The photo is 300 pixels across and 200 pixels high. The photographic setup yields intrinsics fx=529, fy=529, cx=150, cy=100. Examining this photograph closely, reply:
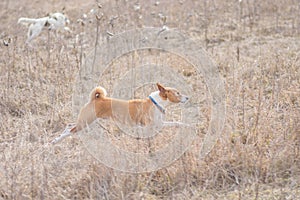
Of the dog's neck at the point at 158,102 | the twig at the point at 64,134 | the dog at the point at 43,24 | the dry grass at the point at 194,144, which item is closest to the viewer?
the dry grass at the point at 194,144

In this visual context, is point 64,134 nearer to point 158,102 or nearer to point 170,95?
point 158,102

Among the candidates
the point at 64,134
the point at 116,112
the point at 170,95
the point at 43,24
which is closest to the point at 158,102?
the point at 170,95

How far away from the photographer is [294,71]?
517 centimetres

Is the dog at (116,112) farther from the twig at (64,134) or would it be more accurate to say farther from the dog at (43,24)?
the dog at (43,24)

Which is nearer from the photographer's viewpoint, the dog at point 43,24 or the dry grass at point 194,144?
the dry grass at point 194,144

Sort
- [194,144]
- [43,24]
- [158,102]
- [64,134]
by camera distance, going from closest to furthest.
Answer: [194,144] → [64,134] → [158,102] → [43,24]

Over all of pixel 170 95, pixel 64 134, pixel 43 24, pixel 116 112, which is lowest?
pixel 64 134

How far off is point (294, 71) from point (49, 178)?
115 inches

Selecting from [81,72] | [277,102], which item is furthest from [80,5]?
[277,102]

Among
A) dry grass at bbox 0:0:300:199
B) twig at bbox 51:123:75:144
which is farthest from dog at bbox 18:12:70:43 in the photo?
twig at bbox 51:123:75:144

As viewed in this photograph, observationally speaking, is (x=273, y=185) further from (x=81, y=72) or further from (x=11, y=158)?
(x=81, y=72)

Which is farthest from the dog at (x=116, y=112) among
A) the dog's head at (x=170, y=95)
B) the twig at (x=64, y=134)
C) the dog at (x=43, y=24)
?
the dog at (x=43, y=24)

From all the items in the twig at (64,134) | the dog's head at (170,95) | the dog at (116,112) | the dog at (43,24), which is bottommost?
the twig at (64,134)

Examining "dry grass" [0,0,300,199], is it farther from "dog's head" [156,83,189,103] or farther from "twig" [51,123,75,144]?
"dog's head" [156,83,189,103]
